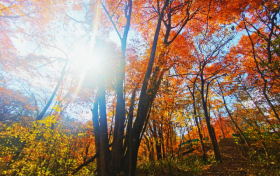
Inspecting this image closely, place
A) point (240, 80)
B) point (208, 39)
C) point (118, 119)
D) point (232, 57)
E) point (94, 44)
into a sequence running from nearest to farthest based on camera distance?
point (118, 119) < point (94, 44) < point (240, 80) < point (208, 39) < point (232, 57)

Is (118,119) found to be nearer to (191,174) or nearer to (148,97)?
(148,97)

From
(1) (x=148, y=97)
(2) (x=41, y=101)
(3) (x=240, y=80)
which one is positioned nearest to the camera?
(1) (x=148, y=97)

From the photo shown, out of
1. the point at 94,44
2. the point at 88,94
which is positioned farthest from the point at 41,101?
the point at 94,44

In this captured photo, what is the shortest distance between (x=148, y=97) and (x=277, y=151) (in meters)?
7.45

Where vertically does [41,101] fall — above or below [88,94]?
above

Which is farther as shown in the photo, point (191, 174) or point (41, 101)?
point (41, 101)

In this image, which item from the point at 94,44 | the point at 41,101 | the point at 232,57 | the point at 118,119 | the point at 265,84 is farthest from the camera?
the point at 41,101

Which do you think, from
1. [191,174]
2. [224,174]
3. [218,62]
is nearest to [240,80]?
[218,62]

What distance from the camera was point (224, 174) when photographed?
19.5 feet

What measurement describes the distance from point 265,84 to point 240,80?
1223 mm

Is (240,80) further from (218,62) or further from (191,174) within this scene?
(191,174)

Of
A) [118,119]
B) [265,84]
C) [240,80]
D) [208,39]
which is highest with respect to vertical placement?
[208,39]

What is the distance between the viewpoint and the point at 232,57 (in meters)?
8.68

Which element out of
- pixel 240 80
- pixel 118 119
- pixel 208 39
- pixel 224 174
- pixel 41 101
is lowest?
pixel 224 174
